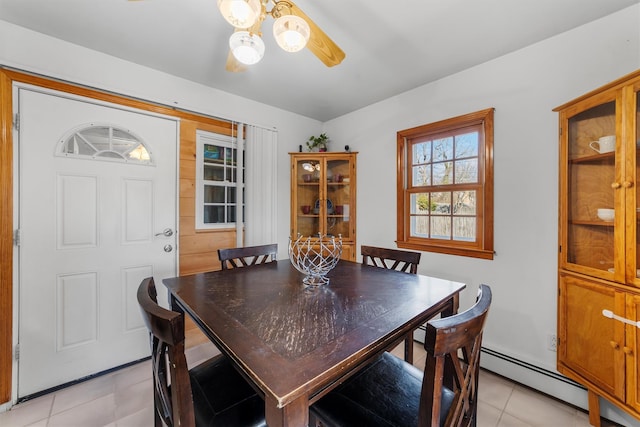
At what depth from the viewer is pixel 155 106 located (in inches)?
88.5

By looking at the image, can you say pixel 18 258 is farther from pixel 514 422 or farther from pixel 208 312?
pixel 514 422

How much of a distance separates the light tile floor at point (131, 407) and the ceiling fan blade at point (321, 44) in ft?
7.60

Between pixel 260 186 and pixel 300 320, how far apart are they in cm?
204

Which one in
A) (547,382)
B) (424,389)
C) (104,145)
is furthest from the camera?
(104,145)

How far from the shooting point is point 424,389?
2.46 ft

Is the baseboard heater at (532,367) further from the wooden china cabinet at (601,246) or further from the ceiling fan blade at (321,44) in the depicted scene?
the ceiling fan blade at (321,44)

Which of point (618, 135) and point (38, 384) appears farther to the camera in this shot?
point (38, 384)

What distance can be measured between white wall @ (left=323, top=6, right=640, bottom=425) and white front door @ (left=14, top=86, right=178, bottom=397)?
2.56 meters

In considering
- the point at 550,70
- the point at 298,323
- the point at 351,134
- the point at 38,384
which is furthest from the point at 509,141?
the point at 38,384

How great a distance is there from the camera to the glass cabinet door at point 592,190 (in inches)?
56.3

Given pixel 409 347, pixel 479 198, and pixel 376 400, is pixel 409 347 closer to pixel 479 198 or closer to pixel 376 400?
pixel 376 400

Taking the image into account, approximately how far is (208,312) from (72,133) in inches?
74.1

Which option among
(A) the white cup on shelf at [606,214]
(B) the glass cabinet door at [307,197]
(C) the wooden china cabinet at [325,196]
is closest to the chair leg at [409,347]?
(A) the white cup on shelf at [606,214]

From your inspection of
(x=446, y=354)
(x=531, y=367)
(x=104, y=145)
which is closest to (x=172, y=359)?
(x=446, y=354)
